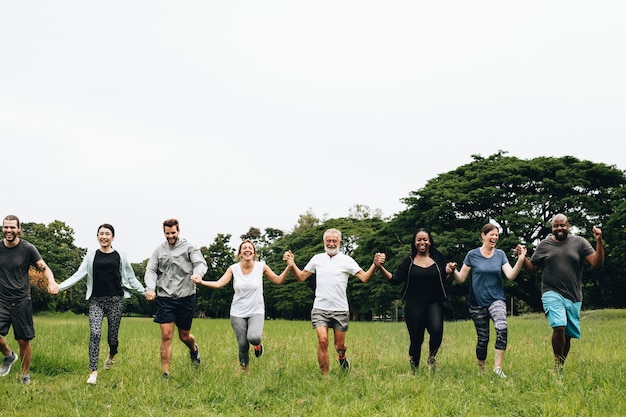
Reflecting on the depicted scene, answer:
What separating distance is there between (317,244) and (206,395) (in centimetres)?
4753

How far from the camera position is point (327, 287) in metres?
8.11

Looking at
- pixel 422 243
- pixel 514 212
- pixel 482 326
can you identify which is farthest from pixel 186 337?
pixel 514 212

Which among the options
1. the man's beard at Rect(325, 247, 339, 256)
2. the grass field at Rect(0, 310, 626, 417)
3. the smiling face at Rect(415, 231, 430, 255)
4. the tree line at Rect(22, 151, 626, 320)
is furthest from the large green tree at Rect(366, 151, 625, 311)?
the man's beard at Rect(325, 247, 339, 256)

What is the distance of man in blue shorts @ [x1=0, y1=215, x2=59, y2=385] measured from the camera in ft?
26.3

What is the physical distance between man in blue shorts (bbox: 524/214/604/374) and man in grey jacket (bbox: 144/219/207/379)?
4.84 metres

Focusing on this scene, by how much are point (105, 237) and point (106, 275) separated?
Answer: 0.57 meters

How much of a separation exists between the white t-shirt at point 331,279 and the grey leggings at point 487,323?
1.84 metres

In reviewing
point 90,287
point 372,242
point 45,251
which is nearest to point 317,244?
point 372,242

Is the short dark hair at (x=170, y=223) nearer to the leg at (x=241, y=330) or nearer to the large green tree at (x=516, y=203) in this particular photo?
the leg at (x=241, y=330)

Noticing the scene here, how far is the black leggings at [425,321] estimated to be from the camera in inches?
316

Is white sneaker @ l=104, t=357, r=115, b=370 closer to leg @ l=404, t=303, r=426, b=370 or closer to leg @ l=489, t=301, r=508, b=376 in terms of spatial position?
leg @ l=404, t=303, r=426, b=370

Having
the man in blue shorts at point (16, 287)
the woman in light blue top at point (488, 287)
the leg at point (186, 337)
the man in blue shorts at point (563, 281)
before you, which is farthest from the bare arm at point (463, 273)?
the man in blue shorts at point (16, 287)

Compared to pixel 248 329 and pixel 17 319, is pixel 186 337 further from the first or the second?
pixel 17 319

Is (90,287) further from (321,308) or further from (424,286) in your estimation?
(424,286)
